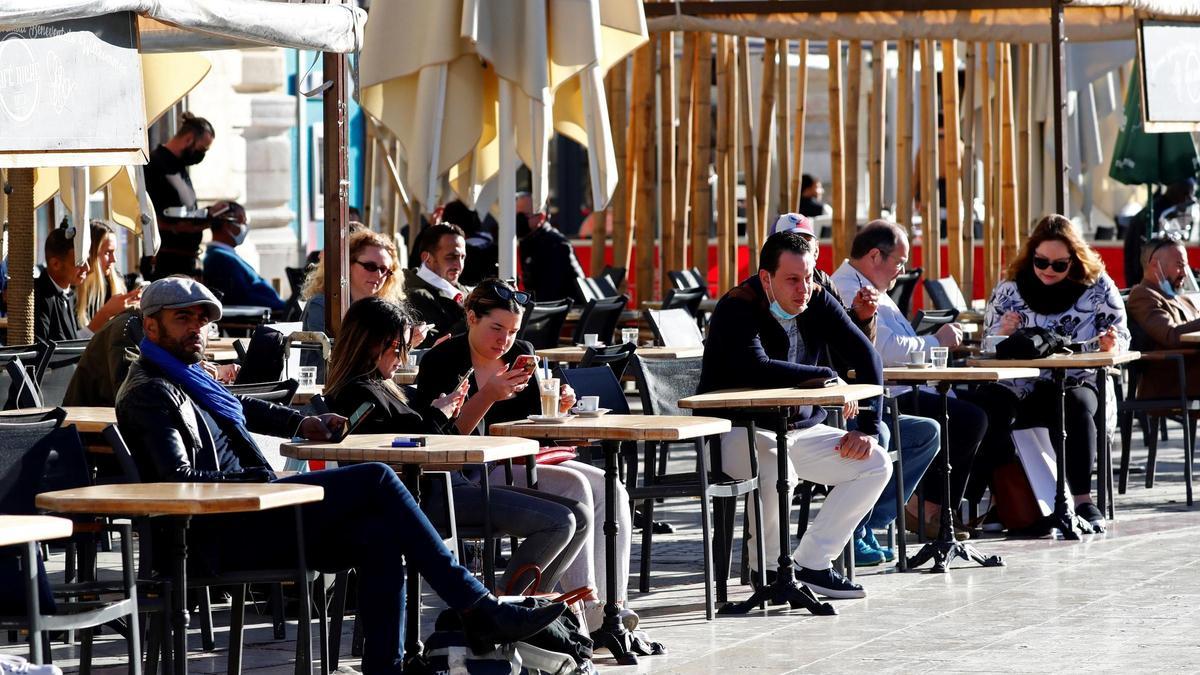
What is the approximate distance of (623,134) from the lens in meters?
14.5

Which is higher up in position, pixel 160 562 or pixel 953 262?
pixel 953 262

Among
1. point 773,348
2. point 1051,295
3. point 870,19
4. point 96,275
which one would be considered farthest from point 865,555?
point 870,19

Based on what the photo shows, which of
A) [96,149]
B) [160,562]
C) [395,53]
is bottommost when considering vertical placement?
[160,562]

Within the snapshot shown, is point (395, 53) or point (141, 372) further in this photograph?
point (395, 53)

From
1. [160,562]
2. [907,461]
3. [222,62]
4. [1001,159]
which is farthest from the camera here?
[222,62]

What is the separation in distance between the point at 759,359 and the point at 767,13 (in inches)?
214

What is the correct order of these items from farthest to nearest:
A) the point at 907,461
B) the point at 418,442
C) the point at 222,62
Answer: the point at 222,62, the point at 907,461, the point at 418,442

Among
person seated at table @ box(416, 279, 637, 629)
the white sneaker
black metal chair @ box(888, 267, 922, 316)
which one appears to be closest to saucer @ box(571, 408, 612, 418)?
person seated at table @ box(416, 279, 637, 629)

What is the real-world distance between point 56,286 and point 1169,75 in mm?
6592

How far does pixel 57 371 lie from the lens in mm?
8453

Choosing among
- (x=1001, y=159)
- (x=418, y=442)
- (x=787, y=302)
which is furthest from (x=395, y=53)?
(x=1001, y=159)

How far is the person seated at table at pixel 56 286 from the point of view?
10.3 metres

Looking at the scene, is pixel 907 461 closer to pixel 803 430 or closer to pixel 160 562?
pixel 803 430

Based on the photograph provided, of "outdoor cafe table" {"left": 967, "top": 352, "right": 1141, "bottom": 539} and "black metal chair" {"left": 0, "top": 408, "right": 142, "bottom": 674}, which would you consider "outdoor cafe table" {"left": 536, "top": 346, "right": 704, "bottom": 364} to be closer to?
"outdoor cafe table" {"left": 967, "top": 352, "right": 1141, "bottom": 539}
